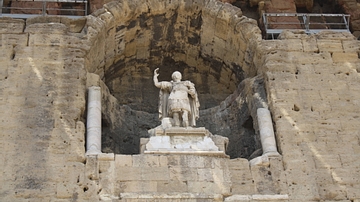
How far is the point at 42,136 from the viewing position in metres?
11.4

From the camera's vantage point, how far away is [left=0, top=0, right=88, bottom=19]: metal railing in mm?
14648

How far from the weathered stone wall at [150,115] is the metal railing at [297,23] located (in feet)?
2.61

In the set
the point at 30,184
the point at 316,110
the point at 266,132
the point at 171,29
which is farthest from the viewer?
the point at 171,29

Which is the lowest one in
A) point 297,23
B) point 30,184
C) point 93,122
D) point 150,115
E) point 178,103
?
point 30,184

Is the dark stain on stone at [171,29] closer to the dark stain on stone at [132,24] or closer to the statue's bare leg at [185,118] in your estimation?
the dark stain on stone at [132,24]

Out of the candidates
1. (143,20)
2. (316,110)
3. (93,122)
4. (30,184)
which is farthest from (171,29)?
(30,184)

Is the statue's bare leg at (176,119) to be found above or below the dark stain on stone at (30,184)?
above

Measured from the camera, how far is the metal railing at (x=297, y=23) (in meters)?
14.6

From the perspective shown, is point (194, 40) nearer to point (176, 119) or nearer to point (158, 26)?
point (158, 26)

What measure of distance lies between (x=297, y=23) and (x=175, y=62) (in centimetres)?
297

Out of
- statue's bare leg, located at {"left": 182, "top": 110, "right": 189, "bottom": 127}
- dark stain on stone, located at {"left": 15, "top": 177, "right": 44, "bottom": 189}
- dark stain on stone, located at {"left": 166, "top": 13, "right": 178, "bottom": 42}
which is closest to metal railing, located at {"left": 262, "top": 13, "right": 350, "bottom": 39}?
dark stain on stone, located at {"left": 166, "top": 13, "right": 178, "bottom": 42}

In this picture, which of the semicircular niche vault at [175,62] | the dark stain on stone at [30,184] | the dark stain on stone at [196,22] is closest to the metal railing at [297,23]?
the semicircular niche vault at [175,62]

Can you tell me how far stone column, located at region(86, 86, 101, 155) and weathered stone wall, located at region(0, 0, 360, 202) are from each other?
0.55ft

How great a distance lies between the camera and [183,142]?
1162 centimetres
